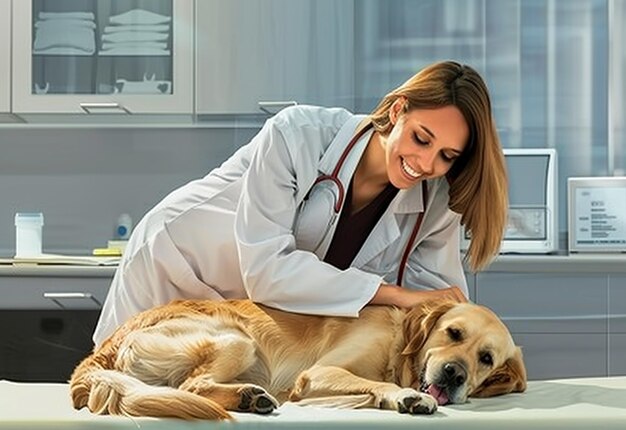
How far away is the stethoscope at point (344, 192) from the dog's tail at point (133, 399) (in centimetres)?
63

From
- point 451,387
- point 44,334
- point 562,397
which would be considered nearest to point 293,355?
point 451,387

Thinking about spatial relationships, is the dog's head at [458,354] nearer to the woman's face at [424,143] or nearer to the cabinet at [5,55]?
the woman's face at [424,143]

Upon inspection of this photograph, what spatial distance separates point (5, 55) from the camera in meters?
3.88

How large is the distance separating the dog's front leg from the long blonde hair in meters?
0.51

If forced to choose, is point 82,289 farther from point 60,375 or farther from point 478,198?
point 478,198

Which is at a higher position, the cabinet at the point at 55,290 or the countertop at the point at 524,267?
the countertop at the point at 524,267

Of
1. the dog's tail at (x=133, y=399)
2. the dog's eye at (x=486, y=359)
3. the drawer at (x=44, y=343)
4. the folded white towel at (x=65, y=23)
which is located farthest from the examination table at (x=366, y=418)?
the folded white towel at (x=65, y=23)

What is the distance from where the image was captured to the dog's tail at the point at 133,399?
165cm

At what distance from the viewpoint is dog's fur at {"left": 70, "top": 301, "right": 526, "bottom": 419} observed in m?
1.77

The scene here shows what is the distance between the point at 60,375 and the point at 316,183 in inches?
77.7

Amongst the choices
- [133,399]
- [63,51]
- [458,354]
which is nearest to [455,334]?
[458,354]

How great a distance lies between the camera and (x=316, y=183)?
2.25m

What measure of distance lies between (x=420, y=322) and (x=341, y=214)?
0.39 meters

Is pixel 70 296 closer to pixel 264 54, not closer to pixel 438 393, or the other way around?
pixel 264 54
